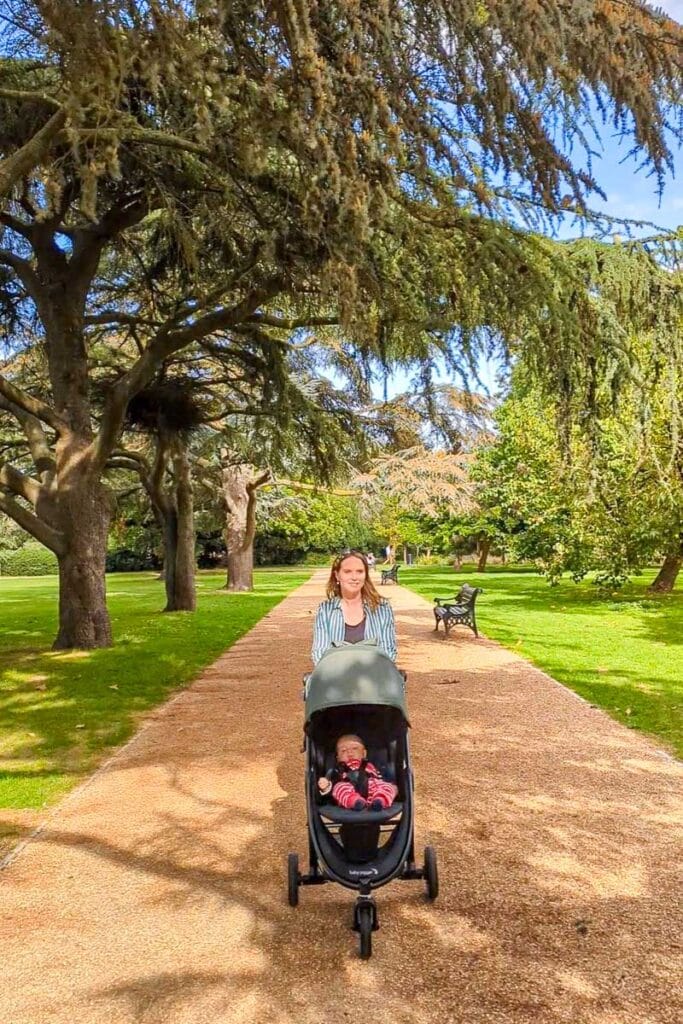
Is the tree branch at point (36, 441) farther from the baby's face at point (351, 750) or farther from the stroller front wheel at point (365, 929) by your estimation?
the stroller front wheel at point (365, 929)

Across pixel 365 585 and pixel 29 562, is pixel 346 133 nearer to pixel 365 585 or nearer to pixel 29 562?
pixel 365 585

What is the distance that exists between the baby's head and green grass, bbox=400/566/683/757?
366 cm

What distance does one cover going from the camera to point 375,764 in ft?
11.8

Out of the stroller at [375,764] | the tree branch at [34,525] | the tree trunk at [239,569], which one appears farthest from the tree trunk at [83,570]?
the tree trunk at [239,569]

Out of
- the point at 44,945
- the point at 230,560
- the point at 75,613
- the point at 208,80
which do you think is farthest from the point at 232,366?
the point at 230,560

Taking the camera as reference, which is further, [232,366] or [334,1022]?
[232,366]

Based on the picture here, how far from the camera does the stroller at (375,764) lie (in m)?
3.19

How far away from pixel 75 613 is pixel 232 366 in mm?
4960

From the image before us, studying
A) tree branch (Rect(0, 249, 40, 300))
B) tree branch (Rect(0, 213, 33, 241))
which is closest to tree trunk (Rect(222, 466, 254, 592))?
tree branch (Rect(0, 249, 40, 300))

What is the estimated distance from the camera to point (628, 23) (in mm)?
3846

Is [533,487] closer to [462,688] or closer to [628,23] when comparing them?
[462,688]

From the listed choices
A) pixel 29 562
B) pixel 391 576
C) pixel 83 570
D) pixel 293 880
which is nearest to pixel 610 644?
pixel 83 570

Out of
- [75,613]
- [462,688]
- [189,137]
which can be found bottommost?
[462,688]

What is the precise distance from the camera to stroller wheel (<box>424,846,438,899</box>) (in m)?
3.46
